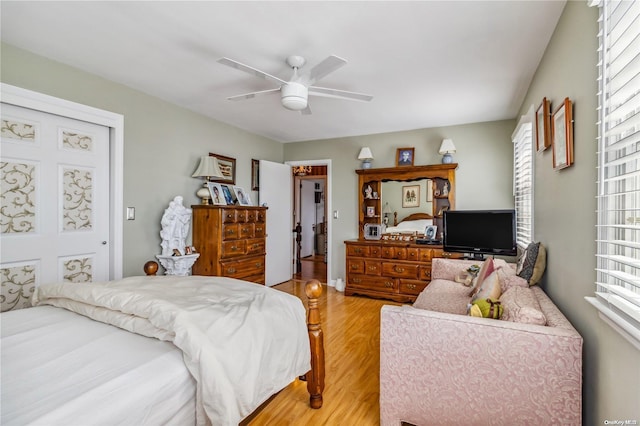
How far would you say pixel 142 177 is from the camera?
10.8ft

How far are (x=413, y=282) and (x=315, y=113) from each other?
8.42 ft

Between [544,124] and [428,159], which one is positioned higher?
[428,159]

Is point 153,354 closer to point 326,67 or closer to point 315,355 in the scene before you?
point 315,355

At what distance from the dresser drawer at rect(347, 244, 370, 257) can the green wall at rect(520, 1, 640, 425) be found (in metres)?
2.49

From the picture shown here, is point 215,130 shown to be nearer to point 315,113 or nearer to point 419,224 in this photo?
point 315,113

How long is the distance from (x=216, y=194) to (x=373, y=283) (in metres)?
2.49

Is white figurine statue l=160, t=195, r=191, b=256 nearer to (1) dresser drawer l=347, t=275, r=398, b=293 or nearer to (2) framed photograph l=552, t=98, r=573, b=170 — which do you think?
(1) dresser drawer l=347, t=275, r=398, b=293

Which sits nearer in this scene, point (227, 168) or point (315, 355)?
point (315, 355)

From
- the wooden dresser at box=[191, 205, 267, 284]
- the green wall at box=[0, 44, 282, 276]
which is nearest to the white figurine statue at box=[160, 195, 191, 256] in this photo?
the green wall at box=[0, 44, 282, 276]

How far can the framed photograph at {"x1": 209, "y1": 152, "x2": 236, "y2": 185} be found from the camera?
4281 millimetres

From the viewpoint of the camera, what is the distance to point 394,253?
14.1ft

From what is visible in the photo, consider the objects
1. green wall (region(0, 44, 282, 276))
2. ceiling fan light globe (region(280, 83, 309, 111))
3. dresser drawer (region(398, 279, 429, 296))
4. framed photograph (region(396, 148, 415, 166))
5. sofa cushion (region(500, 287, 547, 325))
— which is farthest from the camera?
framed photograph (region(396, 148, 415, 166))

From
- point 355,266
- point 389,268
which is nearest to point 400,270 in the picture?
point 389,268

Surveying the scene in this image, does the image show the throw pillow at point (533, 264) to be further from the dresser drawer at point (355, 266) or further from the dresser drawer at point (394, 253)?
the dresser drawer at point (355, 266)
